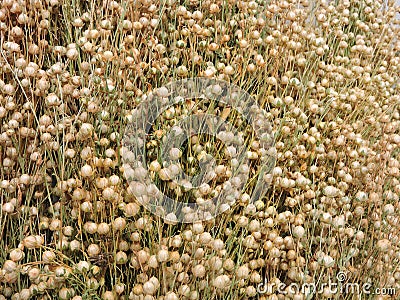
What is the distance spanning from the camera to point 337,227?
87 centimetres

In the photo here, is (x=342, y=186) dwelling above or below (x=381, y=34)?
below

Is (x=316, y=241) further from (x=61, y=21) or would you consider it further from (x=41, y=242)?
(x=61, y=21)

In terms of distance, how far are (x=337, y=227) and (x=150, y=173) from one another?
27cm

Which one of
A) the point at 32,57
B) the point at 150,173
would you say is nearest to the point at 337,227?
the point at 150,173

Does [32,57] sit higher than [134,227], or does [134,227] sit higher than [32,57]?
Result: [32,57]

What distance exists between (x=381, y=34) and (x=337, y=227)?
25.2 inches

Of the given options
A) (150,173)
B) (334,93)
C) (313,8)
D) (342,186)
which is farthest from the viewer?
(313,8)

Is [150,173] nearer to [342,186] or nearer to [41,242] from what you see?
[41,242]

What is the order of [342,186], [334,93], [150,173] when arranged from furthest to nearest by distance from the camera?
[334,93] < [342,186] < [150,173]

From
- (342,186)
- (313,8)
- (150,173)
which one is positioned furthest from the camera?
(313,8)

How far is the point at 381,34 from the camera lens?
4.44 ft

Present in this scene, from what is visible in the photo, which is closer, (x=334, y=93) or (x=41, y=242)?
(x=41, y=242)

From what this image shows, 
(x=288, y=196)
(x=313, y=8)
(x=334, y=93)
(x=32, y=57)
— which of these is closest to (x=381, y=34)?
(x=313, y=8)

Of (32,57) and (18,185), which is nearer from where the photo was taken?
(18,185)
